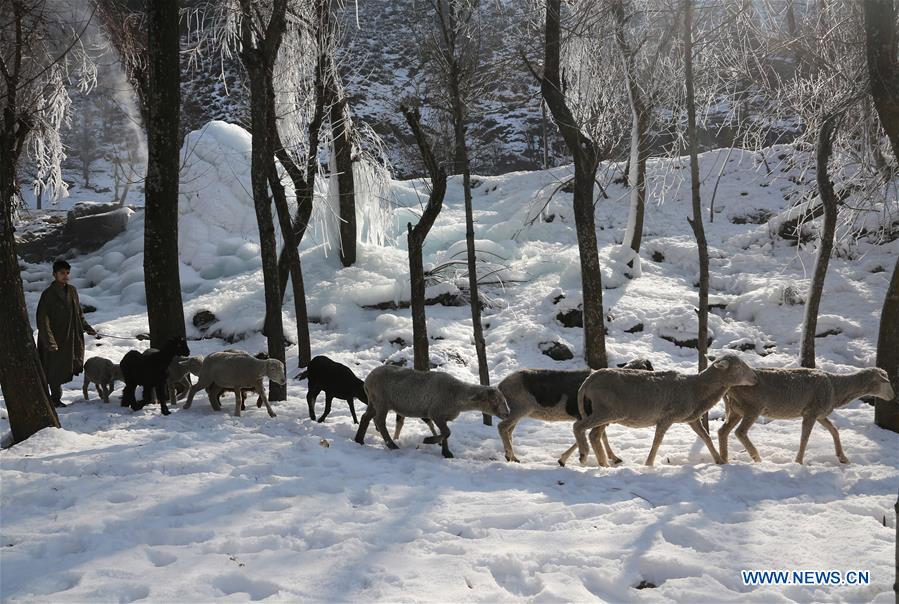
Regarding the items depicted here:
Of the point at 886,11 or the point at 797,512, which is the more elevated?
the point at 886,11

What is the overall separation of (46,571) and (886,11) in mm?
8914

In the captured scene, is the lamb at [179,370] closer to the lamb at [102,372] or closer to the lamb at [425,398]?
the lamb at [102,372]

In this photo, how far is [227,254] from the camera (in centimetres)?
1784

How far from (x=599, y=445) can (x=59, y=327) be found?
7361 millimetres

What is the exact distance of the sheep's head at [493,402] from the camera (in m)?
7.13

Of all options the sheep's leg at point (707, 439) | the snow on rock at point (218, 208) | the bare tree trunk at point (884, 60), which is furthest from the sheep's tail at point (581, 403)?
the snow on rock at point (218, 208)

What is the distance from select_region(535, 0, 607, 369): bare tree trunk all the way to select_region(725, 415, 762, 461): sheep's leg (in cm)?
340

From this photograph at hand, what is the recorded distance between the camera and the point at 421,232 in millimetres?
9258

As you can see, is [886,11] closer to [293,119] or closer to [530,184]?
[293,119]

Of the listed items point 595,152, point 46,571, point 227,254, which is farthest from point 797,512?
point 227,254

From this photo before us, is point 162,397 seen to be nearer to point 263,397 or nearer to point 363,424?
point 263,397

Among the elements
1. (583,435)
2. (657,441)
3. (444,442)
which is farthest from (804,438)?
(444,442)

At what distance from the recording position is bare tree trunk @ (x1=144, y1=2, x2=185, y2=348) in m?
8.80

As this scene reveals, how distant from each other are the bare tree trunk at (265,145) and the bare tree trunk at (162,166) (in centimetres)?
103
